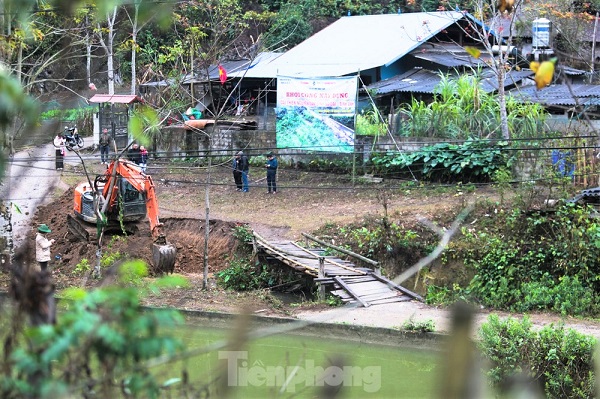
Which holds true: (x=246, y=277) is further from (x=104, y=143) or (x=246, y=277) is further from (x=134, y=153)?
(x=104, y=143)

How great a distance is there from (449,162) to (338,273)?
250 inches

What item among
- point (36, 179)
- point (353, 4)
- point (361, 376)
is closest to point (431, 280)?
Answer: point (361, 376)

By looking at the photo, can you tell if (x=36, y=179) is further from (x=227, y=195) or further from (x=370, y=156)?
(x=370, y=156)

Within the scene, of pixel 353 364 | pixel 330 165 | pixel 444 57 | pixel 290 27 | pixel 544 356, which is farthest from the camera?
pixel 290 27

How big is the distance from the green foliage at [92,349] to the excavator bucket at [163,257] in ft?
52.1

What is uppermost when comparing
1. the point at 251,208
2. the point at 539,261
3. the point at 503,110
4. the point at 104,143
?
the point at 503,110

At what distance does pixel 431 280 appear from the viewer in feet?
60.5

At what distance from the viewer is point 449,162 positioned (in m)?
22.3

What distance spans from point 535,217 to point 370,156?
7247mm

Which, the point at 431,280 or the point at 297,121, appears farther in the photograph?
the point at 297,121

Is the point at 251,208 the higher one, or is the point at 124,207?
the point at 124,207

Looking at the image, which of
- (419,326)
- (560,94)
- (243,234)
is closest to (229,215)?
(243,234)

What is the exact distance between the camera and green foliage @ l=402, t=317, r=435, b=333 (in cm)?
1434

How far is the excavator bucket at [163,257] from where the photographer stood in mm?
18953
